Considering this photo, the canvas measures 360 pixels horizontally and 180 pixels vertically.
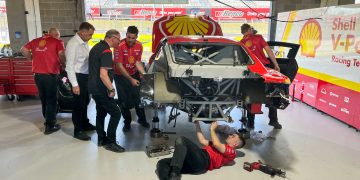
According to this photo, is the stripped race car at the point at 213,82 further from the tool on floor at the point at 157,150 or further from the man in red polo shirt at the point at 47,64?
the man in red polo shirt at the point at 47,64

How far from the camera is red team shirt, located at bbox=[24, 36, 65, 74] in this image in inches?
163

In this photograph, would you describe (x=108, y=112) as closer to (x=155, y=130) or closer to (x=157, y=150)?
(x=157, y=150)

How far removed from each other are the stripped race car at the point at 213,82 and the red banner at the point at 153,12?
5242 millimetres

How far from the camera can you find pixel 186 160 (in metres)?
3.01

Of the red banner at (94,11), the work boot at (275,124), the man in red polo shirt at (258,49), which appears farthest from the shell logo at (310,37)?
the red banner at (94,11)

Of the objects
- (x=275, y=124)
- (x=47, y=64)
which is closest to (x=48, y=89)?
(x=47, y=64)

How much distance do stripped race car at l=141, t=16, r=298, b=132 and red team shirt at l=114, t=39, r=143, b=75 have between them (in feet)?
2.12

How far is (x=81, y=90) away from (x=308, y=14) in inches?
178

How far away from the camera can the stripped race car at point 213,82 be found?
3.15 m

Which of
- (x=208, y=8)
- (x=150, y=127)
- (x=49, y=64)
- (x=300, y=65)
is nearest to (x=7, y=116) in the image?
(x=49, y=64)

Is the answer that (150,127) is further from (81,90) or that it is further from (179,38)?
(179,38)

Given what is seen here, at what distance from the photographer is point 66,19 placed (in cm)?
749

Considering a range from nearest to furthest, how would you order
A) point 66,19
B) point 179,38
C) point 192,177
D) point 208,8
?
point 192,177 < point 179,38 < point 66,19 < point 208,8

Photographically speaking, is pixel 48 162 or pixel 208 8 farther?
pixel 208 8
